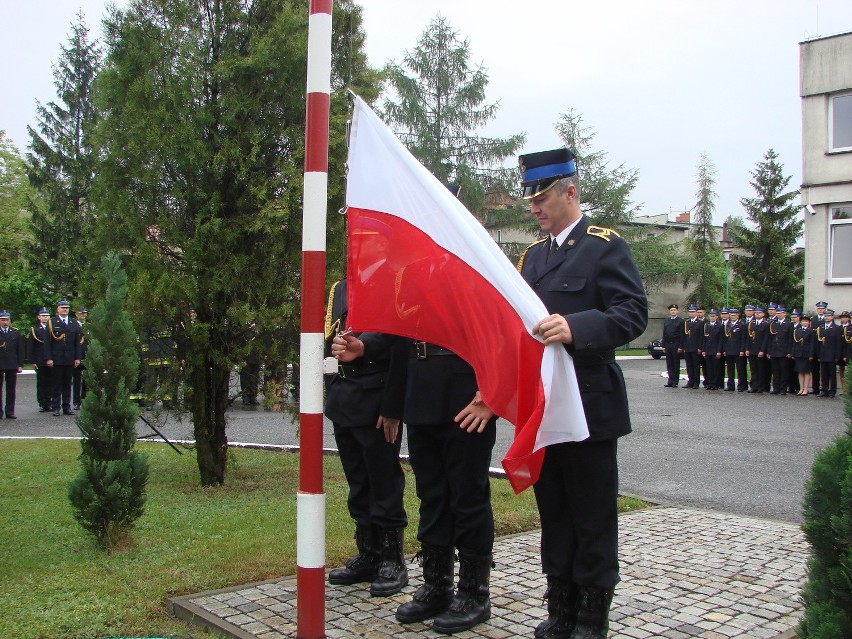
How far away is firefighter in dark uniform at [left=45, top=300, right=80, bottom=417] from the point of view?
16453 mm

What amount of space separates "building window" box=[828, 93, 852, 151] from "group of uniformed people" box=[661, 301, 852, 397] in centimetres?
706

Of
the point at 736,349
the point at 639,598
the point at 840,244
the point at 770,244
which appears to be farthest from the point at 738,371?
Answer: the point at 770,244

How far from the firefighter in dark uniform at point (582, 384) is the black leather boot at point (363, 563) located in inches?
53.4

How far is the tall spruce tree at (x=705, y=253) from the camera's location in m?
55.0

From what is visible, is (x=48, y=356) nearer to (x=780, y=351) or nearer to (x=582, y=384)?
(x=582, y=384)

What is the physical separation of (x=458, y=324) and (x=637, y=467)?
6325 mm

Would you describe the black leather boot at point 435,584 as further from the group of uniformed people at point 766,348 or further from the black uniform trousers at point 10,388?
the group of uniformed people at point 766,348

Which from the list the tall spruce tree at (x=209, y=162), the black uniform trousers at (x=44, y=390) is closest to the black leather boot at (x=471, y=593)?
the tall spruce tree at (x=209, y=162)

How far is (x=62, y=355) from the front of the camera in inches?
655

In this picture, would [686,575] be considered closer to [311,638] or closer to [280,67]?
[311,638]

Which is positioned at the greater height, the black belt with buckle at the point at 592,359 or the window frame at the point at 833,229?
the window frame at the point at 833,229

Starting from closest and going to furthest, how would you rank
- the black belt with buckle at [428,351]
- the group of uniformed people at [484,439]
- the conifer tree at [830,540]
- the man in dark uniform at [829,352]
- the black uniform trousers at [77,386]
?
the conifer tree at [830,540], the group of uniformed people at [484,439], the black belt with buckle at [428,351], the black uniform trousers at [77,386], the man in dark uniform at [829,352]

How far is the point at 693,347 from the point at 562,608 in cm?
2055

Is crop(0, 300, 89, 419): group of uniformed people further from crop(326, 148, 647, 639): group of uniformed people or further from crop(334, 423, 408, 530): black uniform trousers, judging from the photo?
crop(326, 148, 647, 639): group of uniformed people
